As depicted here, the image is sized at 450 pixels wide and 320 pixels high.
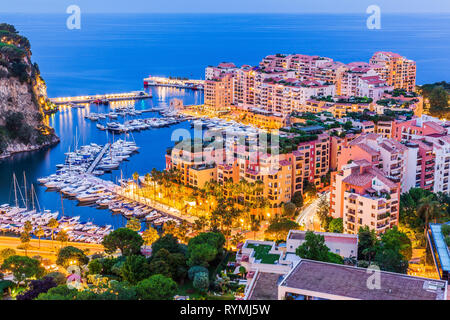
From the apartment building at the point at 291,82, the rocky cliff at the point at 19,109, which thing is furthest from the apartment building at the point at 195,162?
the apartment building at the point at 291,82

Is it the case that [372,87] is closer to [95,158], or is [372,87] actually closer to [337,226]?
[95,158]

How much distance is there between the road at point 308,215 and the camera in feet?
68.7

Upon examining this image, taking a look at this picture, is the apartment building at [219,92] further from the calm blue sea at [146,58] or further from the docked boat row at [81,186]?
the docked boat row at [81,186]

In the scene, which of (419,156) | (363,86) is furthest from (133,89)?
(419,156)

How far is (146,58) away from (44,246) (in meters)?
68.1

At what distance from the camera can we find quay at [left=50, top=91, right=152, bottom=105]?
50281 mm

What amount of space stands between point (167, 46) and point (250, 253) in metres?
90.9

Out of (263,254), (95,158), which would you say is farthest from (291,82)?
(263,254)

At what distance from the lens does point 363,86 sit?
3981 cm

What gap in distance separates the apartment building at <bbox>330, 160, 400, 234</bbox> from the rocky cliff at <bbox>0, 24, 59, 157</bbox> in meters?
23.8

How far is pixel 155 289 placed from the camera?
40.7ft

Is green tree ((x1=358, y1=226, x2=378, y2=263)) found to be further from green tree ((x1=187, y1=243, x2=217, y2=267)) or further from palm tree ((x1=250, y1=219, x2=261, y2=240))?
green tree ((x1=187, y1=243, x2=217, y2=267))
